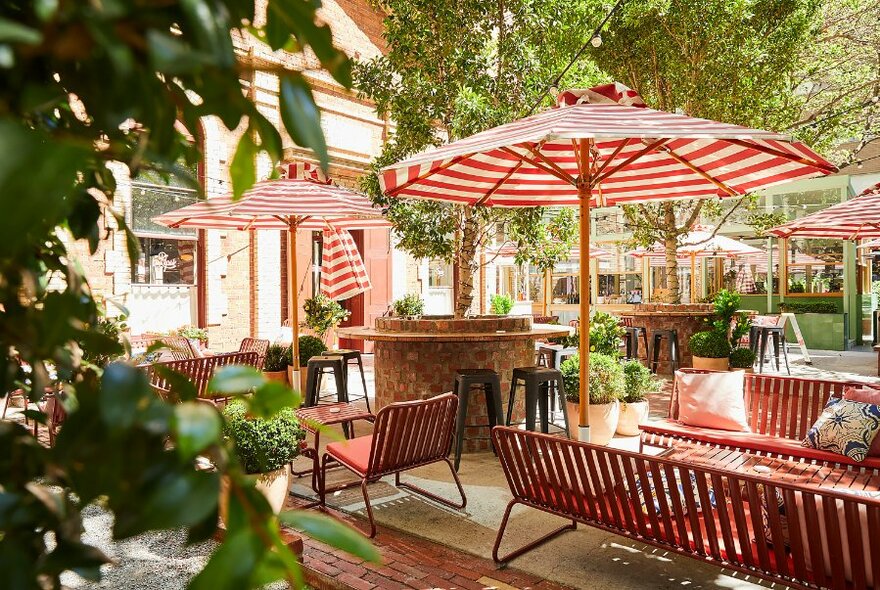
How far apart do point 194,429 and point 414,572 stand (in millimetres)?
3502

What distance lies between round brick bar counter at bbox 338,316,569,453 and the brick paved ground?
2547 mm

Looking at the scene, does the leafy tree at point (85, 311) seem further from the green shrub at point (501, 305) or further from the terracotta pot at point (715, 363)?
the green shrub at point (501, 305)

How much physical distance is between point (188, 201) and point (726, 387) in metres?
9.41

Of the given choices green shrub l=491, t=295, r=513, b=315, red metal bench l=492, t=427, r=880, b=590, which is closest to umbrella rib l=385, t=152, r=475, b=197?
red metal bench l=492, t=427, r=880, b=590

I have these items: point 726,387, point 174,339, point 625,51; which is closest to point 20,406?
point 174,339

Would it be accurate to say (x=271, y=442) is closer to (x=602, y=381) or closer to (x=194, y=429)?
(x=602, y=381)

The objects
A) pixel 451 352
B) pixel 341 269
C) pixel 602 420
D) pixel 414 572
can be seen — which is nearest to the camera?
pixel 414 572

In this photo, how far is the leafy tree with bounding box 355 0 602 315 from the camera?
24.3 feet

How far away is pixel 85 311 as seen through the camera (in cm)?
64

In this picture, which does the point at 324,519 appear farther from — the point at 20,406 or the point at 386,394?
the point at 20,406

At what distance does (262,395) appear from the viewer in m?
0.54

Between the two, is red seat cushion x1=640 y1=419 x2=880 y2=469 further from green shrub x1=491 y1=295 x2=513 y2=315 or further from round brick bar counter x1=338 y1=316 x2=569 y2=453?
green shrub x1=491 y1=295 x2=513 y2=315

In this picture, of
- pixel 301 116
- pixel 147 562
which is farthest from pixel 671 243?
pixel 301 116

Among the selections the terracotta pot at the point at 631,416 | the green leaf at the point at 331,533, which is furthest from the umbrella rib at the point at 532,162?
the green leaf at the point at 331,533
